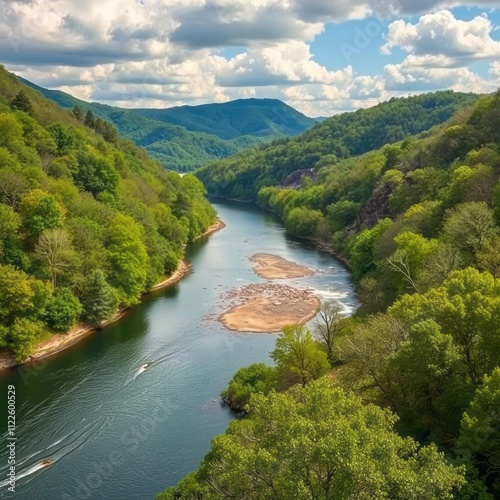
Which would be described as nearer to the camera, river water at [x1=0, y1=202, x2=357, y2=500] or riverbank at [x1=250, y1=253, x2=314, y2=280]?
river water at [x1=0, y1=202, x2=357, y2=500]

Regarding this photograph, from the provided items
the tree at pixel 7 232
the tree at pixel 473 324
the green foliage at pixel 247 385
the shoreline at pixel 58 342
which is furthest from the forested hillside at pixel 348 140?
the tree at pixel 473 324

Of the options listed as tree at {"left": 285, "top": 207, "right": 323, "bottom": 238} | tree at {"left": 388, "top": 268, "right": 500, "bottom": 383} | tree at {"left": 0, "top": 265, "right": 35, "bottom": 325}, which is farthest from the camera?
tree at {"left": 285, "top": 207, "right": 323, "bottom": 238}

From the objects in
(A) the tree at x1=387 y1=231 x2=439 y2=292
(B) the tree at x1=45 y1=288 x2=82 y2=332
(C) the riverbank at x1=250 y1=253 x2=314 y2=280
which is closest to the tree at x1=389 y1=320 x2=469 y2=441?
(A) the tree at x1=387 y1=231 x2=439 y2=292

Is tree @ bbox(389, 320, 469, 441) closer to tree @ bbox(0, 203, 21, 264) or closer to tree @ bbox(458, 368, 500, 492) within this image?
tree @ bbox(458, 368, 500, 492)

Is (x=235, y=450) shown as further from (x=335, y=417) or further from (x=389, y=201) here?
(x=389, y=201)

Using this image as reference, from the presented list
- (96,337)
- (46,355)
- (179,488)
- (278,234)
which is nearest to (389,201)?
(278,234)

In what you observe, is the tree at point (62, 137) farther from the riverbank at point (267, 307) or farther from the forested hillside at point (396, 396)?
the forested hillside at point (396, 396)

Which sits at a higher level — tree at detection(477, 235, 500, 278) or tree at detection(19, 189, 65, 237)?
tree at detection(19, 189, 65, 237)
